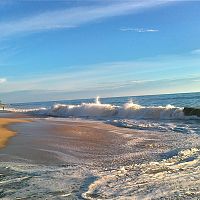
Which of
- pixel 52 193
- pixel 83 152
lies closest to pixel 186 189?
pixel 52 193

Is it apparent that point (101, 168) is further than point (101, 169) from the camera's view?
Yes

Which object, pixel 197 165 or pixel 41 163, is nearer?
pixel 197 165

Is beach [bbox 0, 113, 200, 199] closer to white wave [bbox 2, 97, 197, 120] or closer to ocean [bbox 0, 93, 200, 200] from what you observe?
ocean [bbox 0, 93, 200, 200]

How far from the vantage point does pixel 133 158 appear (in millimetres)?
9117

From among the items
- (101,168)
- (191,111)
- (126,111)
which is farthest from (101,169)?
(126,111)

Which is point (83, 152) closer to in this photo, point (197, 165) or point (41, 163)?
point (41, 163)

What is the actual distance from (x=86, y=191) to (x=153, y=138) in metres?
7.35

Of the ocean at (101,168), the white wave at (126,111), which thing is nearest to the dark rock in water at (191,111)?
the white wave at (126,111)

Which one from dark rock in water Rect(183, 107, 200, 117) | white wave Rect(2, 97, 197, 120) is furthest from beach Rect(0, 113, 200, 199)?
white wave Rect(2, 97, 197, 120)

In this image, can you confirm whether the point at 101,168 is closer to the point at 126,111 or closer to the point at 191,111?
the point at 191,111

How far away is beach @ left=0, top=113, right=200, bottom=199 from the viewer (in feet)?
19.4

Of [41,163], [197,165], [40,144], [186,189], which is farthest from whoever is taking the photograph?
[40,144]

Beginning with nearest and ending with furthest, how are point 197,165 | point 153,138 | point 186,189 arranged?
point 186,189, point 197,165, point 153,138

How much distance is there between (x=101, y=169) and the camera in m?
7.86
